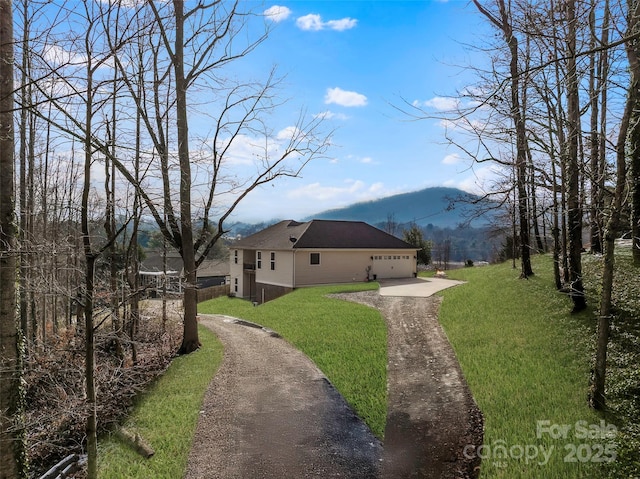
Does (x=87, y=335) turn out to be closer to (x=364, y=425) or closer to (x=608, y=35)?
(x=364, y=425)

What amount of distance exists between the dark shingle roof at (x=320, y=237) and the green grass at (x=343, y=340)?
5866mm

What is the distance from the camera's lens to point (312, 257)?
79.6 ft

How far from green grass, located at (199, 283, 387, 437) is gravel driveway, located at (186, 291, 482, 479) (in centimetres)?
22

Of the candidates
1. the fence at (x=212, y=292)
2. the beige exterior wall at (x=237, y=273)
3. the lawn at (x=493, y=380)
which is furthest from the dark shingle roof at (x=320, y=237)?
the lawn at (x=493, y=380)

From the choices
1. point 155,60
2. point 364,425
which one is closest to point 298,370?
point 364,425

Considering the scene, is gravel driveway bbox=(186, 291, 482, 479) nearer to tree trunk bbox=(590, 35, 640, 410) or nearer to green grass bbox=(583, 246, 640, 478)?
green grass bbox=(583, 246, 640, 478)

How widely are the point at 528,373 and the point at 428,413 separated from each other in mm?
2150

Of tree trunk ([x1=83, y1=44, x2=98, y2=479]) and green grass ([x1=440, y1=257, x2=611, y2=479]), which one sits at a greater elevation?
tree trunk ([x1=83, y1=44, x2=98, y2=479])

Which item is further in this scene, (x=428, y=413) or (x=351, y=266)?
(x=351, y=266)

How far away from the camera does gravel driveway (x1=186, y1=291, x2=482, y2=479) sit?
5.31 m

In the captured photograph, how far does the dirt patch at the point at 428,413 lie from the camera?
527 centimetres

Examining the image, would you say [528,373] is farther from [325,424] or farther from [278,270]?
[278,270]

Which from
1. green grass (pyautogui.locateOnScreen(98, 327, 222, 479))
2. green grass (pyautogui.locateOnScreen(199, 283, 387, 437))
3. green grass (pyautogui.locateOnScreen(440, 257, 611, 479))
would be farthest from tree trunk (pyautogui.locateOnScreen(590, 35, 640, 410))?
green grass (pyautogui.locateOnScreen(98, 327, 222, 479))

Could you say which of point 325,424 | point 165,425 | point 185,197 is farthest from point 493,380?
point 185,197
